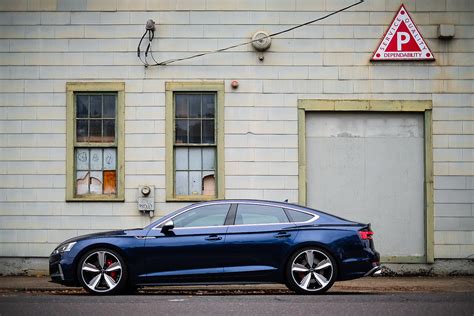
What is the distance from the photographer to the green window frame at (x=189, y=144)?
19156 millimetres

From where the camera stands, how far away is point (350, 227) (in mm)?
14719

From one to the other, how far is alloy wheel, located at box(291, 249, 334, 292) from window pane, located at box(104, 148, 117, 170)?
5882 mm

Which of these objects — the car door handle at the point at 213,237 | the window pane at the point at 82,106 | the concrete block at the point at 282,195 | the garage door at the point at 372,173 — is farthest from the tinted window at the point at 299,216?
the window pane at the point at 82,106

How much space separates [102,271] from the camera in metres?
14.7

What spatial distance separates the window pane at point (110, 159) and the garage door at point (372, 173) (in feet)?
11.9

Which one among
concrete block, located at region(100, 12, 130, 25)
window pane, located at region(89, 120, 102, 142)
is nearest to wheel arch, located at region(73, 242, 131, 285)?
window pane, located at region(89, 120, 102, 142)

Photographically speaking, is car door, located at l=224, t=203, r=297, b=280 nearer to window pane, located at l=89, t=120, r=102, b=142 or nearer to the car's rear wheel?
the car's rear wheel

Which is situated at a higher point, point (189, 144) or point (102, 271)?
point (189, 144)

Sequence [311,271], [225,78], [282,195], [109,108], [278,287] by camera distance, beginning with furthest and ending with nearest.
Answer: [109,108] → [225,78] → [282,195] → [278,287] → [311,271]

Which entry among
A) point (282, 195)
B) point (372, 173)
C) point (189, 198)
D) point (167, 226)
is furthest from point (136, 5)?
point (167, 226)

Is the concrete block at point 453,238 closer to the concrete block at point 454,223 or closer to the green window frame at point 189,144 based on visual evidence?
the concrete block at point 454,223

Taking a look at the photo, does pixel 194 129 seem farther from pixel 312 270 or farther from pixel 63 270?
pixel 312 270

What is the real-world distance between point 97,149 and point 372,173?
5203mm

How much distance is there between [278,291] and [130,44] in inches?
232
